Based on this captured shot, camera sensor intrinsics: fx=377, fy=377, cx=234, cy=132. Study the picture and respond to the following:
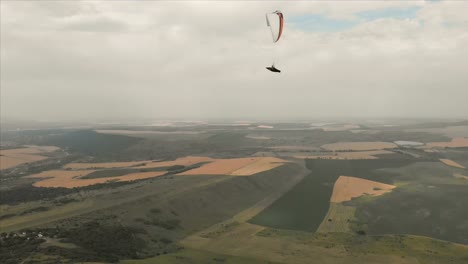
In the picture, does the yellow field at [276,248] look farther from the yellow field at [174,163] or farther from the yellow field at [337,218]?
the yellow field at [174,163]

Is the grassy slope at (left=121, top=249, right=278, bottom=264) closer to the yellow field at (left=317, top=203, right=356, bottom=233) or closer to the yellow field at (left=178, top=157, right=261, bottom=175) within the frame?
the yellow field at (left=317, top=203, right=356, bottom=233)

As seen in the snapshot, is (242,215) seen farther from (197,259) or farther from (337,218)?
(197,259)

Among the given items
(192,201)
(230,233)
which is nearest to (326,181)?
(192,201)

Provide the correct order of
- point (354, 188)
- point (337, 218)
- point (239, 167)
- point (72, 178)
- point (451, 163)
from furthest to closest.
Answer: point (451, 163), point (239, 167), point (72, 178), point (354, 188), point (337, 218)

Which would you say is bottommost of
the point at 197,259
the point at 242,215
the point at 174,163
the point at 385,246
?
the point at 242,215

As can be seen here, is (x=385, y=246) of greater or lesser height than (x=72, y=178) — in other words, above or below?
below

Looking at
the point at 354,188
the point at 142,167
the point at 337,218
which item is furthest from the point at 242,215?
the point at 142,167
